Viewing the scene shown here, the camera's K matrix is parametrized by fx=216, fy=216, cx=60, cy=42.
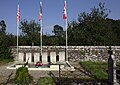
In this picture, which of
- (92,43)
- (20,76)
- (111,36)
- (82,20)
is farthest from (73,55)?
(20,76)

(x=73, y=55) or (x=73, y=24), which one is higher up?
(x=73, y=24)

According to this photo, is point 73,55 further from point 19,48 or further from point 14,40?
point 14,40

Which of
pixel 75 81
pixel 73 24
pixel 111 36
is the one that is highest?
pixel 73 24

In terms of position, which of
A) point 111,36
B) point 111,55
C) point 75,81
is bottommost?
point 75,81

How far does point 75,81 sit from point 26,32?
18.5 metres

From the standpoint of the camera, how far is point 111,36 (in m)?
25.0

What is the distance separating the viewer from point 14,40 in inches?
936

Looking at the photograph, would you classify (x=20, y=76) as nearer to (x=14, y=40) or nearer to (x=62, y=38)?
(x=14, y=40)

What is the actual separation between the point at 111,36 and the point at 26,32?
426 inches

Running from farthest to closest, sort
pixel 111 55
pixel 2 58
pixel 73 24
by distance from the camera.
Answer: pixel 73 24 → pixel 2 58 → pixel 111 55

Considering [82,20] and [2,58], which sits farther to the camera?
[82,20]

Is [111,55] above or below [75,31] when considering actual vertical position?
below

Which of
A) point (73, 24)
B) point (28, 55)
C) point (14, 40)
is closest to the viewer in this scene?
point (28, 55)

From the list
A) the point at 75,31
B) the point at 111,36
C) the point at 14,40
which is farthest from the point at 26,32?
the point at 111,36
